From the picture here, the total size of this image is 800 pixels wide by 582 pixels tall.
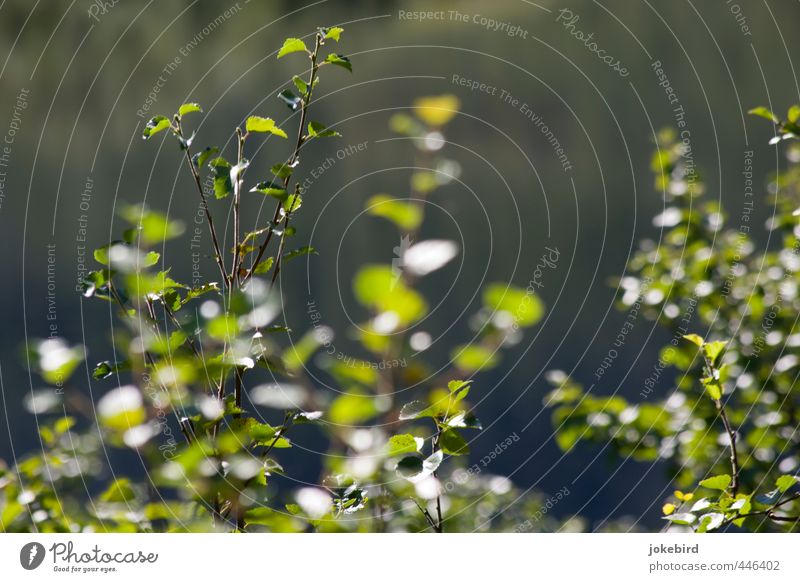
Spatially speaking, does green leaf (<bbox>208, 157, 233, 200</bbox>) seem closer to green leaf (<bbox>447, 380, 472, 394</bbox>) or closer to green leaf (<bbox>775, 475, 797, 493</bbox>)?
green leaf (<bbox>447, 380, 472, 394</bbox>)

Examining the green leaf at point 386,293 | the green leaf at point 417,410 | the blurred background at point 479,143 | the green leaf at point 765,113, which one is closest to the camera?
the green leaf at point 386,293

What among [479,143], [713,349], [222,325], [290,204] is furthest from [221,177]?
[479,143]

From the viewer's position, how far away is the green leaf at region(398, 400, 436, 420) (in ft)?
1.70

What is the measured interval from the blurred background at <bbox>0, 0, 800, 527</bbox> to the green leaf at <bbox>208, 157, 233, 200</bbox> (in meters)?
1.23

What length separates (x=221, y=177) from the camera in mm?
601

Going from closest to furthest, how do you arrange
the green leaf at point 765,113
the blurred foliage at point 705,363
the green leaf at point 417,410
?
the green leaf at point 417,410
the green leaf at point 765,113
the blurred foliage at point 705,363

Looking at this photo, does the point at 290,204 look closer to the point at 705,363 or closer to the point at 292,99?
the point at 292,99

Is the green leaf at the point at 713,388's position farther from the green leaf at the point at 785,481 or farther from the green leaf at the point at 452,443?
the green leaf at the point at 452,443

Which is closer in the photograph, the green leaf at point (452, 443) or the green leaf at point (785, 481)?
the green leaf at point (452, 443)

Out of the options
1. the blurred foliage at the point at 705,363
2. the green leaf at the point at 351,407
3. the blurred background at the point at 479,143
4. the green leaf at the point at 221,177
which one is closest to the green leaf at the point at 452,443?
the green leaf at the point at 351,407

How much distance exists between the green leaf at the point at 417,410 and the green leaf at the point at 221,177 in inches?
8.3

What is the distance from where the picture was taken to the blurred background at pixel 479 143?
74.1 inches
